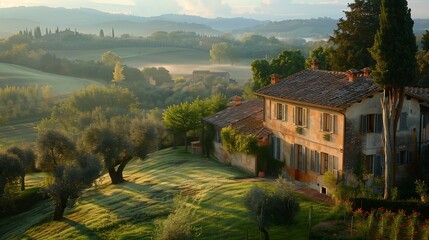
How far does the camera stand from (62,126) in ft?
262

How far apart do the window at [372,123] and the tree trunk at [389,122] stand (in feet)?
7.18

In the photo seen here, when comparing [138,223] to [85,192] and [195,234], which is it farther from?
[85,192]

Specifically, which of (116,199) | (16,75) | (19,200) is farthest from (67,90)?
(116,199)

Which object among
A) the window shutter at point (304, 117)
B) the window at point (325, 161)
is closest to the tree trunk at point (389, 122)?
the window at point (325, 161)

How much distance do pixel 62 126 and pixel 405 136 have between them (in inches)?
2224

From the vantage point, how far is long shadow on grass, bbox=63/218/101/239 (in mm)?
34281

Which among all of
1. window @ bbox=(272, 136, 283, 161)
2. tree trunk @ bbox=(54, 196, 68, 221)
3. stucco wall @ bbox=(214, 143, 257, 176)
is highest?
window @ bbox=(272, 136, 283, 161)

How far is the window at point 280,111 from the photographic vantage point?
40344 mm

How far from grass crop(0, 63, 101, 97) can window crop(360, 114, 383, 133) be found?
100109 mm

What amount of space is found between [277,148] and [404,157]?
9433 millimetres

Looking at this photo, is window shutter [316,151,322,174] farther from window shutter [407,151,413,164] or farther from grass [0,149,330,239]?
window shutter [407,151,413,164]

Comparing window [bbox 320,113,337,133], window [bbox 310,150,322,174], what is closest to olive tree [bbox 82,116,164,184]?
window [bbox 310,150,322,174]

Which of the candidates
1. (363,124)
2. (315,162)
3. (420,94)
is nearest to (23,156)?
(315,162)

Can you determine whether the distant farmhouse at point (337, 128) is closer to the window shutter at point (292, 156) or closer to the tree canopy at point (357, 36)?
the window shutter at point (292, 156)
